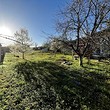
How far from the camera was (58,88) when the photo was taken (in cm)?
1482

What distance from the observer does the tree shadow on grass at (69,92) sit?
11.9 metres

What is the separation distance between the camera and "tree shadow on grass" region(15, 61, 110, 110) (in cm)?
1190

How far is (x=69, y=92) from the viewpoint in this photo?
13.9 meters

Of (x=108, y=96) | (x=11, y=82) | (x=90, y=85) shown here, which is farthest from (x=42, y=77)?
(x=108, y=96)

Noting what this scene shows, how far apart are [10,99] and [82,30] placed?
14872 mm

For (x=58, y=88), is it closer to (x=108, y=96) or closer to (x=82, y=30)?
(x=108, y=96)

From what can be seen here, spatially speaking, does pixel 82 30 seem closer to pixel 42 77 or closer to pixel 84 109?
pixel 42 77

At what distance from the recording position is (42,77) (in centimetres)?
1861

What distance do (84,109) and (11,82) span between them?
9.01 meters

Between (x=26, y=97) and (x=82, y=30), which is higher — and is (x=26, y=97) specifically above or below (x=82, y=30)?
below

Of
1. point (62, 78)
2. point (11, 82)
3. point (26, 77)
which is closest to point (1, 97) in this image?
point (11, 82)

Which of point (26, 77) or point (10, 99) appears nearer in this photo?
point (10, 99)

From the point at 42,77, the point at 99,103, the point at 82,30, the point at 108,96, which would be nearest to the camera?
the point at 99,103

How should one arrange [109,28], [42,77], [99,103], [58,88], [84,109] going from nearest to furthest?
[84,109]
[99,103]
[58,88]
[109,28]
[42,77]
